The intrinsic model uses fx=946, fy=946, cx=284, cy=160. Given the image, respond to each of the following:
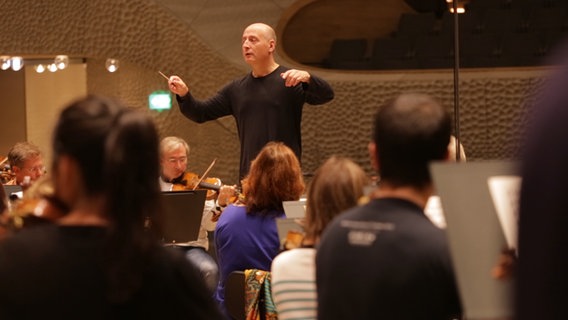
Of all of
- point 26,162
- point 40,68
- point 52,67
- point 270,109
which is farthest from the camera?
point 40,68

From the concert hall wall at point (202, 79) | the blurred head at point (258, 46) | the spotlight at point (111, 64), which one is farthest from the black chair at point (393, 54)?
the blurred head at point (258, 46)

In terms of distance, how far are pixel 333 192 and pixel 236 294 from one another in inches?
55.1

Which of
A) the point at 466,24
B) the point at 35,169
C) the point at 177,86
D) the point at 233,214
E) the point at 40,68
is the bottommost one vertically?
the point at 233,214

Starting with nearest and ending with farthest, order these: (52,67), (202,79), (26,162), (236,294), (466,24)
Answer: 1. (236,294)
2. (26,162)
3. (202,79)
4. (52,67)
5. (466,24)

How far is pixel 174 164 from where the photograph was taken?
5.50 meters

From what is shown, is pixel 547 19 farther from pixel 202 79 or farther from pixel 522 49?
pixel 202 79

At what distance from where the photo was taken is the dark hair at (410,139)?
207 cm

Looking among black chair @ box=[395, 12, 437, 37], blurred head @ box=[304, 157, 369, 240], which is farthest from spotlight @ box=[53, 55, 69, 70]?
blurred head @ box=[304, 157, 369, 240]

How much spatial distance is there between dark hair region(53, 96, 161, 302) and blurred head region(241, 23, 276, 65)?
369cm

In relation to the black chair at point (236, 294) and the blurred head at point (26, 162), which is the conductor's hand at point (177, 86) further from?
the black chair at point (236, 294)

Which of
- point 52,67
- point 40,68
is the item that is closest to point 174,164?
point 52,67

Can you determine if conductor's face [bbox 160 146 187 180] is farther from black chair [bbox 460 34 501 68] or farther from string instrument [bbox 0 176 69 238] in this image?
black chair [bbox 460 34 501 68]

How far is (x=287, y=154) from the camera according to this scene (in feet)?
13.2

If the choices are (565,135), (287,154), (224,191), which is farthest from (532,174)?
(224,191)
